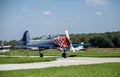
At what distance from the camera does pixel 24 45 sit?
4925 cm

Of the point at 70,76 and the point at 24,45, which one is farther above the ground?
the point at 24,45

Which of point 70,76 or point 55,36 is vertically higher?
point 55,36

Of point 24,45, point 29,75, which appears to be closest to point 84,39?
point 24,45

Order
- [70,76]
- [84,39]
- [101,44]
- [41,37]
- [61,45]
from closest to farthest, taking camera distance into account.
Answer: [70,76] < [61,45] < [41,37] < [101,44] < [84,39]

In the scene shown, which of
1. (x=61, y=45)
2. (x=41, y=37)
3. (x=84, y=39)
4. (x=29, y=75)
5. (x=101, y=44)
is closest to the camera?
(x=29, y=75)

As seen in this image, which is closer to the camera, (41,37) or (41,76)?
(41,76)

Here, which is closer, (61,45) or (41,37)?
(61,45)

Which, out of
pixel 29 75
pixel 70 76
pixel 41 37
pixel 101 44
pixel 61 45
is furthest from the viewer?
pixel 101 44

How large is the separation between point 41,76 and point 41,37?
97.2 ft

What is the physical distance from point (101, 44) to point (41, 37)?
2273 inches

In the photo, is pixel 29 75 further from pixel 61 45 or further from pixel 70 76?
pixel 61 45

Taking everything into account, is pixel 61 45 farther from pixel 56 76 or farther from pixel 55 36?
pixel 56 76

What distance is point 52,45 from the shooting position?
1690 inches

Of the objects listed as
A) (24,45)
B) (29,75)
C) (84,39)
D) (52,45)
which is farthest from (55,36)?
(84,39)
